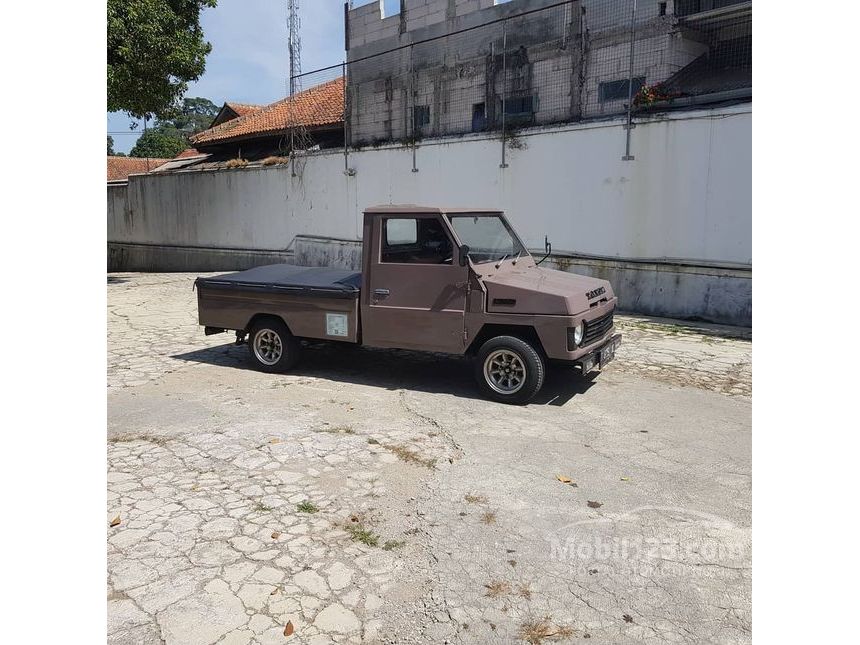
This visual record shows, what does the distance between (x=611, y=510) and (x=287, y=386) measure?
161 inches

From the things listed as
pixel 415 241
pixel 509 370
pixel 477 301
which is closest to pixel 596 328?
pixel 509 370

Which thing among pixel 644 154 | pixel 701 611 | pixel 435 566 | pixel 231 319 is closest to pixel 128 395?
pixel 231 319

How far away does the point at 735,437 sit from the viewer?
5613 mm

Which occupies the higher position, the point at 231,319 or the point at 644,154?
the point at 644,154

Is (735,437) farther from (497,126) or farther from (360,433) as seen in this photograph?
(497,126)

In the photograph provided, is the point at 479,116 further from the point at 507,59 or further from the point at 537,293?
the point at 537,293

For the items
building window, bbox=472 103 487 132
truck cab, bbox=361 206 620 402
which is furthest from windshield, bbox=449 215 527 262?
building window, bbox=472 103 487 132

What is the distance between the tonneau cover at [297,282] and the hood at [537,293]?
59.7 inches

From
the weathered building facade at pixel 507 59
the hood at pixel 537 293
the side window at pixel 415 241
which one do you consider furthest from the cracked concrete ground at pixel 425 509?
the weathered building facade at pixel 507 59

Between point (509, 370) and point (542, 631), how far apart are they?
3.61 meters

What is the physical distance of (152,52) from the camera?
50.4ft

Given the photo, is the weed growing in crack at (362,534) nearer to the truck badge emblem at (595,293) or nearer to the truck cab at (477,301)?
the truck cab at (477,301)

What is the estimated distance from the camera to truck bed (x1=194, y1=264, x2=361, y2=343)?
23.4 ft

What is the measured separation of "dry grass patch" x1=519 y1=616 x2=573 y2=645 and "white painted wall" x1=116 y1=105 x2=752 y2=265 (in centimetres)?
947
